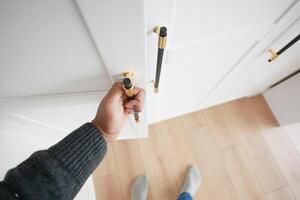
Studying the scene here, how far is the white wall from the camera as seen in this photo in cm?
112

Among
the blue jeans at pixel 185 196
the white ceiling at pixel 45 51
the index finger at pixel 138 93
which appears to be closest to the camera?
the white ceiling at pixel 45 51

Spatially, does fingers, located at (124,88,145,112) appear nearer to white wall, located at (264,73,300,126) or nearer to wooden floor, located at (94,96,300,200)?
wooden floor, located at (94,96,300,200)

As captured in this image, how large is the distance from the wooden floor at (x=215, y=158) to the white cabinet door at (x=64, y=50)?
71 cm

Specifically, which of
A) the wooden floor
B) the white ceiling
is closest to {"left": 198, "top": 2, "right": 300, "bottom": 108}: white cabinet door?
the wooden floor

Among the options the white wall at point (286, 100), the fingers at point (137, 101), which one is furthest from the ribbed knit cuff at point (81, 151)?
the white wall at point (286, 100)

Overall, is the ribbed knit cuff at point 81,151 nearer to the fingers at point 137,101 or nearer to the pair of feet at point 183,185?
the fingers at point 137,101

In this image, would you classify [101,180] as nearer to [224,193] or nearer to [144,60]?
[224,193]

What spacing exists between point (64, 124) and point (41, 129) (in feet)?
0.26

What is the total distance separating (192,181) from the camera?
110cm

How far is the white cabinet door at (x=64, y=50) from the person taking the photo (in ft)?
0.92

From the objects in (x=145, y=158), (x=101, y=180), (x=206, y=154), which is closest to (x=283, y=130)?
(x=206, y=154)

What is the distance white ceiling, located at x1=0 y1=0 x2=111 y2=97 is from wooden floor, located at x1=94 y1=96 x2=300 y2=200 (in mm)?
777

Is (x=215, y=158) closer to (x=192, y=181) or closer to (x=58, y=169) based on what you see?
(x=192, y=181)

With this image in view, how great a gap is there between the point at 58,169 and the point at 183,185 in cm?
86
